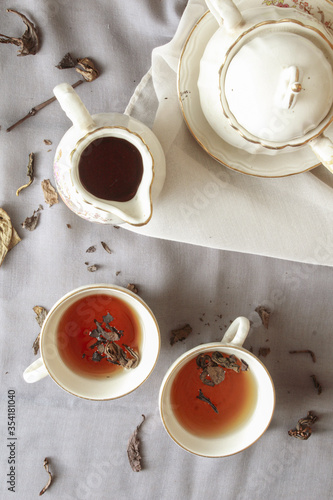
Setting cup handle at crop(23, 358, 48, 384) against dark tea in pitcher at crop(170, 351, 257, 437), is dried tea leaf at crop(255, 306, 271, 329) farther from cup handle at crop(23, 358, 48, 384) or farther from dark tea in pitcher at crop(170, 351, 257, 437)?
cup handle at crop(23, 358, 48, 384)

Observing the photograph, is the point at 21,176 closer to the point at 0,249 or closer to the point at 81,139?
the point at 0,249

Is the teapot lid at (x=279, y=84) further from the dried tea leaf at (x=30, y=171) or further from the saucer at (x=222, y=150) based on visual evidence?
the dried tea leaf at (x=30, y=171)

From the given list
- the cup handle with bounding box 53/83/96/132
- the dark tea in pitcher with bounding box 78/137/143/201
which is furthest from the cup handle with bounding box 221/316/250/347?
the cup handle with bounding box 53/83/96/132

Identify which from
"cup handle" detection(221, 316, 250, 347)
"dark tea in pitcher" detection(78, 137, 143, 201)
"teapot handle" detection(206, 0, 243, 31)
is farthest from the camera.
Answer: "cup handle" detection(221, 316, 250, 347)

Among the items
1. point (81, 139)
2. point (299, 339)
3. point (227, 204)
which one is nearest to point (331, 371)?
point (299, 339)

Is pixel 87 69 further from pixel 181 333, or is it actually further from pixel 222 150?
pixel 181 333

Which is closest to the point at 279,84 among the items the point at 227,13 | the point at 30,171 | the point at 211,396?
the point at 227,13

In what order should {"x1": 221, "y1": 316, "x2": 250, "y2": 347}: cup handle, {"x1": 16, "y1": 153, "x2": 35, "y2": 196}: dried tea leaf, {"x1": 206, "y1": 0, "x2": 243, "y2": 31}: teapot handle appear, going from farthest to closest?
{"x1": 16, "y1": 153, "x2": 35, "y2": 196}: dried tea leaf → {"x1": 221, "y1": 316, "x2": 250, "y2": 347}: cup handle → {"x1": 206, "y1": 0, "x2": 243, "y2": 31}: teapot handle
